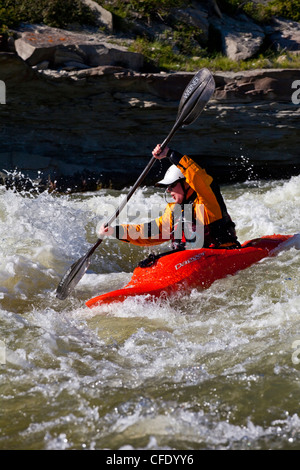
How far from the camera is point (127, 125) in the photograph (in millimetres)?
8492

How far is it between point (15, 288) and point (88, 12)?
6550 millimetres

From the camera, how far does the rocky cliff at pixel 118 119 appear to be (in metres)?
8.03

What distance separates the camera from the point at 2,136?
834 cm

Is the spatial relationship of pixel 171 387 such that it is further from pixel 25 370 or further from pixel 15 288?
pixel 15 288

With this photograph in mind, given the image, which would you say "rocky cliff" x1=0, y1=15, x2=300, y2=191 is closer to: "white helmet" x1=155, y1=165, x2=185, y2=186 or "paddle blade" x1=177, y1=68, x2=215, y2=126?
"paddle blade" x1=177, y1=68, x2=215, y2=126

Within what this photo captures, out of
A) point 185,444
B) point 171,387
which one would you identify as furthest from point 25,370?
point 185,444

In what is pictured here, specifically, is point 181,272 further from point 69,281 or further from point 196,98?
point 196,98

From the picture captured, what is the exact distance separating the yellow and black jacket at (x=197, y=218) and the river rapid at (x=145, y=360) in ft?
1.22

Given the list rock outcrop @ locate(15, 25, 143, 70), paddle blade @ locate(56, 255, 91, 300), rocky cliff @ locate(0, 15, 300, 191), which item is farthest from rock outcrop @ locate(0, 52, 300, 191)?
paddle blade @ locate(56, 255, 91, 300)

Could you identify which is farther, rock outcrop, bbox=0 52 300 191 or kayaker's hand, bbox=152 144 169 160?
rock outcrop, bbox=0 52 300 191

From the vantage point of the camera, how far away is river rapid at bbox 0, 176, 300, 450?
2.59 metres

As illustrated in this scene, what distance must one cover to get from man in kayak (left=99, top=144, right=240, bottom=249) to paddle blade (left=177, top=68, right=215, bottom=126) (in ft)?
1.76

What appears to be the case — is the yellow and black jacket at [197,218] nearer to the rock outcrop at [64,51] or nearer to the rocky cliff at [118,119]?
the rocky cliff at [118,119]

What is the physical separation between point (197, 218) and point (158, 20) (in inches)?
282
